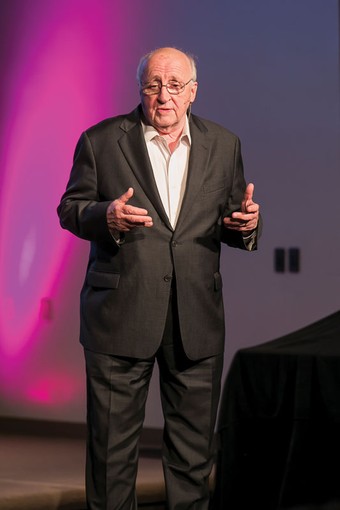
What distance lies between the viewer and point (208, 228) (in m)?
2.82

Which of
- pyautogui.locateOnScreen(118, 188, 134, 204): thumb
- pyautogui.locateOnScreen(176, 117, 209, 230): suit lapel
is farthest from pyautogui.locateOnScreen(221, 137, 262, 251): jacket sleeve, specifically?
pyautogui.locateOnScreen(118, 188, 134, 204): thumb

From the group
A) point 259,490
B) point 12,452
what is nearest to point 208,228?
point 259,490

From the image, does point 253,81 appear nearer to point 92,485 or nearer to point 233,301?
point 233,301

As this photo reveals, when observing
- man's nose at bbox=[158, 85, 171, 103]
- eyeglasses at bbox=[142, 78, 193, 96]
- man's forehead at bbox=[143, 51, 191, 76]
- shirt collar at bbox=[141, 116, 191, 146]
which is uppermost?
man's forehead at bbox=[143, 51, 191, 76]

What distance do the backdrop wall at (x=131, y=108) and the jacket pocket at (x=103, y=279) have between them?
235cm

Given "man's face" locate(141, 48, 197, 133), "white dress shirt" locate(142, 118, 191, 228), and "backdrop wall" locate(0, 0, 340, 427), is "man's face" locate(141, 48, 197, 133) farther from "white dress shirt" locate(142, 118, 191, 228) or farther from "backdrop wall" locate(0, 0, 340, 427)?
"backdrop wall" locate(0, 0, 340, 427)

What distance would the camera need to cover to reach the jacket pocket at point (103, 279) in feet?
9.16

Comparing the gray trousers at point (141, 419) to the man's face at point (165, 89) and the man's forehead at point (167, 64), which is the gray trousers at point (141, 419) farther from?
the man's forehead at point (167, 64)

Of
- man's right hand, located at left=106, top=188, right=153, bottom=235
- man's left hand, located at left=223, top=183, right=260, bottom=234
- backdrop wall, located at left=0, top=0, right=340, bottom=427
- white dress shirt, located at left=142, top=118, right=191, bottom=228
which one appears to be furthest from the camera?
backdrop wall, located at left=0, top=0, right=340, bottom=427

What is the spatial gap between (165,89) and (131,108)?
8.68 feet

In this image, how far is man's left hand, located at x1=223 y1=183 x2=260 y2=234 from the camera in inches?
106

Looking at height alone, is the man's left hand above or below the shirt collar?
below

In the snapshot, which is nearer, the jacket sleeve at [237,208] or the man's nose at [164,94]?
the man's nose at [164,94]

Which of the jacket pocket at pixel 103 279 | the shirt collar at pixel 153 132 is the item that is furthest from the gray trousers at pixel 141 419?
the shirt collar at pixel 153 132
